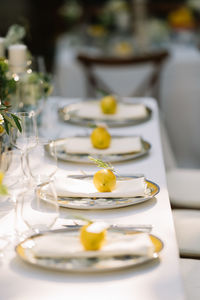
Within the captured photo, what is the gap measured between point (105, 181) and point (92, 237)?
0.36m

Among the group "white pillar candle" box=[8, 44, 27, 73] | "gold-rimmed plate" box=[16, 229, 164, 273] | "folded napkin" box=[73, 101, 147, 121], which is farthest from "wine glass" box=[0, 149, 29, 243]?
"folded napkin" box=[73, 101, 147, 121]

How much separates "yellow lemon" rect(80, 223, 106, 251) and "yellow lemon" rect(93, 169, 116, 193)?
1.08 ft

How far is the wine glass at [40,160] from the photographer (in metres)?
1.45

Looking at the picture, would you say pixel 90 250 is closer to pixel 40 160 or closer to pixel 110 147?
pixel 40 160

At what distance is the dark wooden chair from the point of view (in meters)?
3.46

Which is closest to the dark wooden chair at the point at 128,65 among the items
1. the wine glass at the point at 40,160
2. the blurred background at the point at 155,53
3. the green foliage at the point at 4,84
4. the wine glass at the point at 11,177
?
the blurred background at the point at 155,53

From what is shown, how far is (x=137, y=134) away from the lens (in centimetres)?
216

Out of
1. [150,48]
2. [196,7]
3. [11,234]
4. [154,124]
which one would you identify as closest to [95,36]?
[150,48]

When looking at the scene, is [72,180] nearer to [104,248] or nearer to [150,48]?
[104,248]

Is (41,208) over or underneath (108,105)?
underneath

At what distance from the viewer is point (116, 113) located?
8.06ft

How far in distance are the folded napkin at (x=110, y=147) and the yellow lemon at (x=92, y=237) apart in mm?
768

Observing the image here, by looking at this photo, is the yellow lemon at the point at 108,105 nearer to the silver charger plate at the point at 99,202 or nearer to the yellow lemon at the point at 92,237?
the silver charger plate at the point at 99,202

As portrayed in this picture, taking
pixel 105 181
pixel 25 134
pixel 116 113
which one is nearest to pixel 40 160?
pixel 25 134
